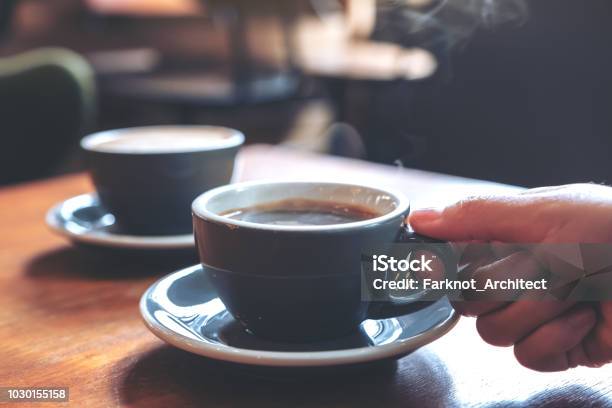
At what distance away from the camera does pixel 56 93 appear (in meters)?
1.65

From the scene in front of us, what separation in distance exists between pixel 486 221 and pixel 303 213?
0.15 m

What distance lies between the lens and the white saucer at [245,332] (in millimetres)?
442

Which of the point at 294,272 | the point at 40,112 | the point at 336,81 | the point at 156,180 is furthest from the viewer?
the point at 336,81

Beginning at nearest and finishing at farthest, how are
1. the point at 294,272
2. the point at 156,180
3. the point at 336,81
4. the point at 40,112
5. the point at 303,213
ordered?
the point at 294,272, the point at 303,213, the point at 156,180, the point at 40,112, the point at 336,81

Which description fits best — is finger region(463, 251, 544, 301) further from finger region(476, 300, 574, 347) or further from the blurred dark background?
the blurred dark background

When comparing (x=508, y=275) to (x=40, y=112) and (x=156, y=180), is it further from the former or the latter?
(x=40, y=112)

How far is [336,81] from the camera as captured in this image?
2.78 m

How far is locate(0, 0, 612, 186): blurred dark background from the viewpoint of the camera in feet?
5.07

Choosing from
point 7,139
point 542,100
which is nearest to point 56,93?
point 7,139

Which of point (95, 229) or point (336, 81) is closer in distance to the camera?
point (95, 229)

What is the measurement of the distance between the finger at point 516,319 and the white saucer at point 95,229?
0.31 metres

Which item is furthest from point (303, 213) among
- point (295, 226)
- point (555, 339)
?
point (555, 339)

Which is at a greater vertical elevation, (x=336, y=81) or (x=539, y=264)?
(x=539, y=264)

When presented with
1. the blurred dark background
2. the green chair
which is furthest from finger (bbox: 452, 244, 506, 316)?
the green chair
